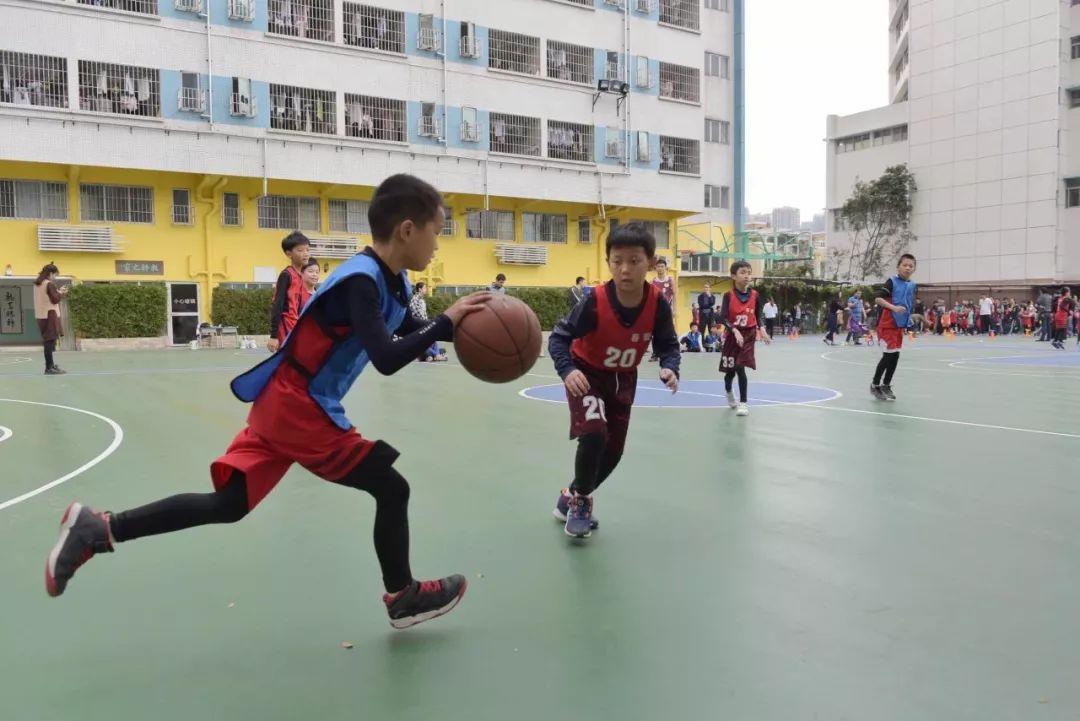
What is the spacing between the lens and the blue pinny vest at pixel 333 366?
290 centimetres

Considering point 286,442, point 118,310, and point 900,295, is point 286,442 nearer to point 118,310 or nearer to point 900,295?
point 900,295

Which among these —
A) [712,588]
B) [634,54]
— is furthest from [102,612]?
[634,54]

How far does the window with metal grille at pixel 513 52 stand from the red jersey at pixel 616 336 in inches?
1106

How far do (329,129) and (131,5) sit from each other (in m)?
6.34

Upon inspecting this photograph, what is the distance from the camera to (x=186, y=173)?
25656mm

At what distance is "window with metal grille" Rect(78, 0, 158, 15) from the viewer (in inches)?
952

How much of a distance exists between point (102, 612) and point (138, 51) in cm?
2526

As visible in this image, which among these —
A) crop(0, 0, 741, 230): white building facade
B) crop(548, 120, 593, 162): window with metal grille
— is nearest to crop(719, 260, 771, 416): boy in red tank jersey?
crop(0, 0, 741, 230): white building facade

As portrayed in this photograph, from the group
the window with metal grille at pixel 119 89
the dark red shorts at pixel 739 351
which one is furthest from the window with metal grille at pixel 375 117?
the dark red shorts at pixel 739 351

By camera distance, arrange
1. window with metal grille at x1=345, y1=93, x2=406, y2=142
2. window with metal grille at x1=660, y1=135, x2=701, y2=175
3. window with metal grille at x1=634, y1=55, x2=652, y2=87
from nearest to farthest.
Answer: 1. window with metal grille at x1=345, y1=93, x2=406, y2=142
2. window with metal grille at x1=634, y1=55, x2=652, y2=87
3. window with metal grille at x1=660, y1=135, x2=701, y2=175

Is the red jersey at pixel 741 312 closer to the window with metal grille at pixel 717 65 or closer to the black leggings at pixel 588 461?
the black leggings at pixel 588 461

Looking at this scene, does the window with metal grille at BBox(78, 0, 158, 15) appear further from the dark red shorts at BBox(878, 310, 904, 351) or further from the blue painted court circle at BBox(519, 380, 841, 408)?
the dark red shorts at BBox(878, 310, 904, 351)

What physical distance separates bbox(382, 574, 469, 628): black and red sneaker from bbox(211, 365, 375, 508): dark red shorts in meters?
0.48

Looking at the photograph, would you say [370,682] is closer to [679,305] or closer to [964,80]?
[679,305]
